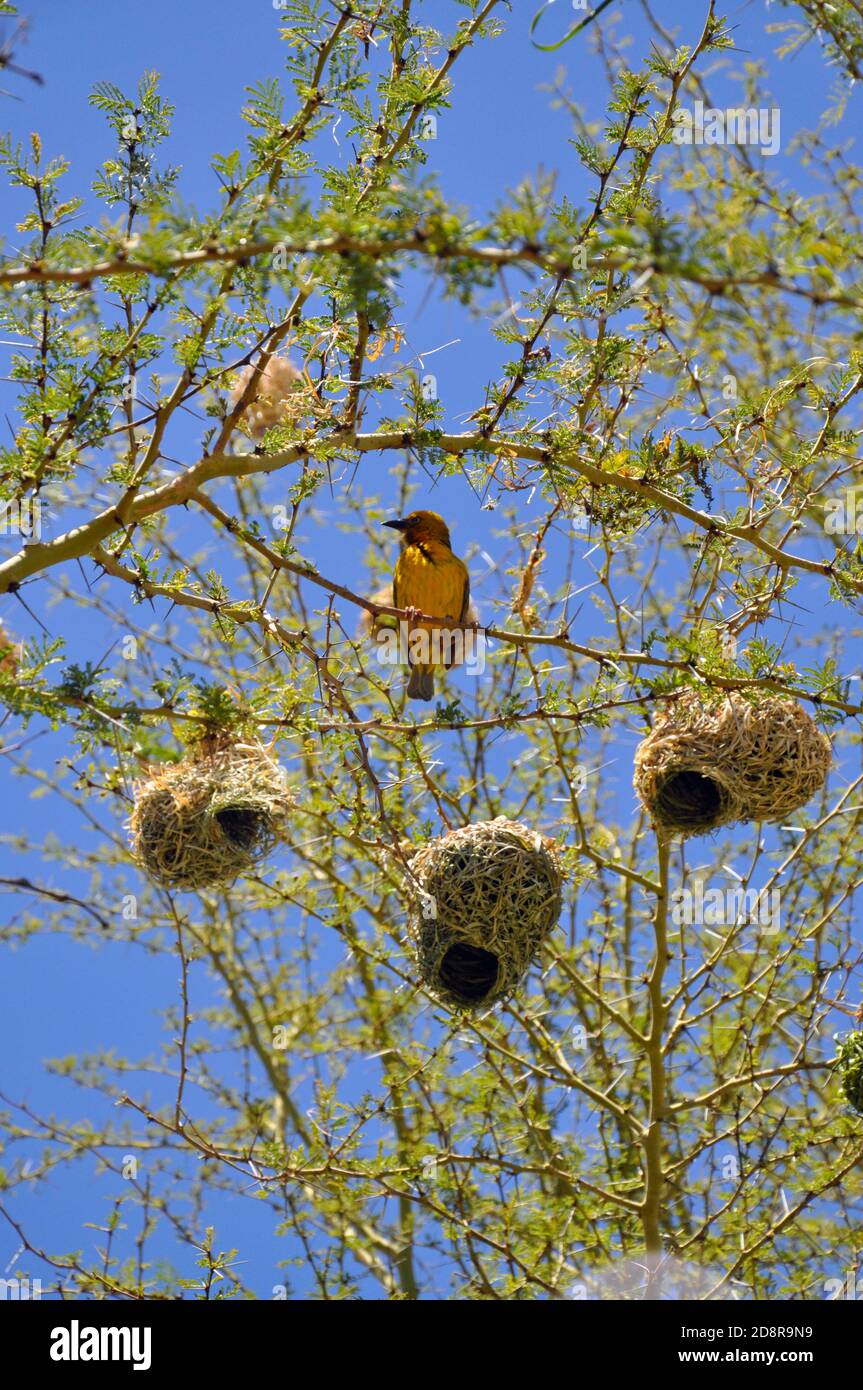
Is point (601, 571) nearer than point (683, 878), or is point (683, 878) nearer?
point (601, 571)

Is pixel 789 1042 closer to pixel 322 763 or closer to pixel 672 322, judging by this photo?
pixel 322 763

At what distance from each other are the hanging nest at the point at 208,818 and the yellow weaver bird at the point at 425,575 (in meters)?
1.37

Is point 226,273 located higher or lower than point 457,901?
higher

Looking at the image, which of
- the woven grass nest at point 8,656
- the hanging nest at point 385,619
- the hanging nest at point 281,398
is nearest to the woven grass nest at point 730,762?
the hanging nest at point 385,619

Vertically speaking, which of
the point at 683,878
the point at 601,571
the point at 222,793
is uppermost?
the point at 601,571

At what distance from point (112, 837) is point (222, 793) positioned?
2.66 metres

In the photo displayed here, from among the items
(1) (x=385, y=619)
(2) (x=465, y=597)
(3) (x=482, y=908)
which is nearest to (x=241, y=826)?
(3) (x=482, y=908)

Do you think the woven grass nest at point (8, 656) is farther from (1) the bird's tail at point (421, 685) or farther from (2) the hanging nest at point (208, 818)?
(1) the bird's tail at point (421, 685)

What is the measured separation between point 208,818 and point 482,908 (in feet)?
2.28

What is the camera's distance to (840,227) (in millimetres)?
1688

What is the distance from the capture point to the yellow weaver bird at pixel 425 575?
Result: 4.93m

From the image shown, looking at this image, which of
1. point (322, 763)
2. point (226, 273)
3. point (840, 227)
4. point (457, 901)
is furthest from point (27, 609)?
point (322, 763)

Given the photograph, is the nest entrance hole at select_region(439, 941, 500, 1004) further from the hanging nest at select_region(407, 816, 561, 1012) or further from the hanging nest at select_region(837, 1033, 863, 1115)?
the hanging nest at select_region(837, 1033, 863, 1115)

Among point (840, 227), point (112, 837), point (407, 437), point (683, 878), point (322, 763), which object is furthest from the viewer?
point (112, 837)
